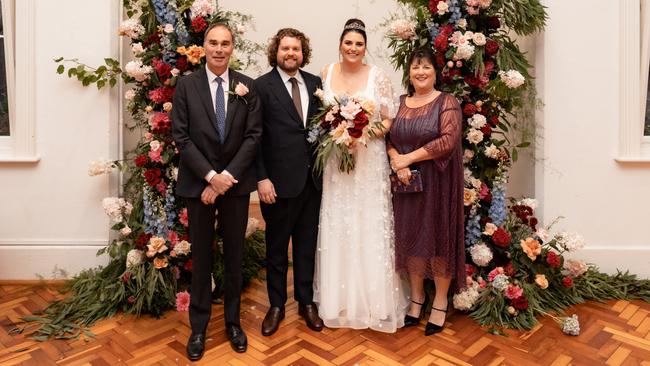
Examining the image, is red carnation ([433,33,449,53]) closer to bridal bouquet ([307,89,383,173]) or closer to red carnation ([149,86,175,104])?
bridal bouquet ([307,89,383,173])

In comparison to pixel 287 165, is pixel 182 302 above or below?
below

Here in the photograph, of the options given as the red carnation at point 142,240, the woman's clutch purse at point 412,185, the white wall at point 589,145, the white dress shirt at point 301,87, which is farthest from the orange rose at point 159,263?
the white wall at point 589,145

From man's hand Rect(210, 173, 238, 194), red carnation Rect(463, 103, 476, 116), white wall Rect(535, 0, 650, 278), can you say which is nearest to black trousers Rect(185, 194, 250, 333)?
man's hand Rect(210, 173, 238, 194)

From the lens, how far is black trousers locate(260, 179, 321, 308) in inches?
118

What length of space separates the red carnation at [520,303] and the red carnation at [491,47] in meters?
1.65

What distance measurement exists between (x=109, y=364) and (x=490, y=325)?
232cm

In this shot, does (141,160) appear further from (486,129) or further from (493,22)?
(493,22)

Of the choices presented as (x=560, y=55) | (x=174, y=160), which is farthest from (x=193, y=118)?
(x=560, y=55)

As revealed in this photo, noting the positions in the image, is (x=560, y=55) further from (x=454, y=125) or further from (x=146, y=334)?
(x=146, y=334)

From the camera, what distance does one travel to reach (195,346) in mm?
2750

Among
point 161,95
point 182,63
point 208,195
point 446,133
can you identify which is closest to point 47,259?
point 161,95

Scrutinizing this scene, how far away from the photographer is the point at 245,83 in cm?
274

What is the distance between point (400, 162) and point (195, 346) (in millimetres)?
1597

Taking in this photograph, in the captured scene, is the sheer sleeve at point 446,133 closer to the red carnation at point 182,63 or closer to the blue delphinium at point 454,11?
the blue delphinium at point 454,11
